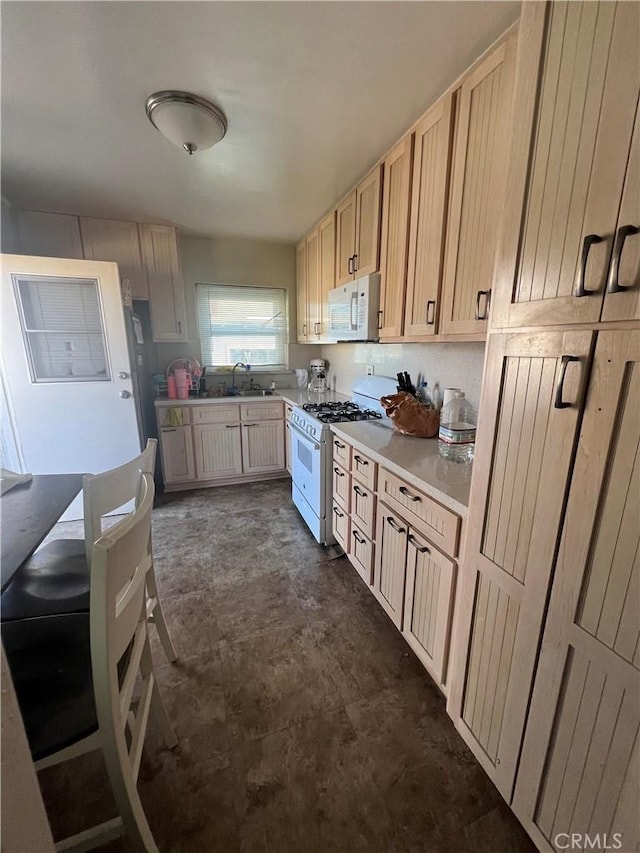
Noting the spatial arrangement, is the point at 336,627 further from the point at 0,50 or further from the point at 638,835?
the point at 0,50

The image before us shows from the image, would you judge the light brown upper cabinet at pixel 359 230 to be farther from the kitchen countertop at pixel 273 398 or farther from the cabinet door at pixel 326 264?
the kitchen countertop at pixel 273 398

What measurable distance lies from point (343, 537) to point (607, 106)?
2055 millimetres

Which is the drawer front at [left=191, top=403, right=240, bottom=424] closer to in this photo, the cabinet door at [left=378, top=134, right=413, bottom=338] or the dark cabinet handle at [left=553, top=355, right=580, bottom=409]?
the cabinet door at [left=378, top=134, right=413, bottom=338]

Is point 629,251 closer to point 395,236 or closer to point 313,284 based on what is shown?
Result: point 395,236

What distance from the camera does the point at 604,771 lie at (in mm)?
742

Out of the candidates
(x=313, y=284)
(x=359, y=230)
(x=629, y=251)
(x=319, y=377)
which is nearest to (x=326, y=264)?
(x=313, y=284)

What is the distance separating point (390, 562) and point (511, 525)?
0.81 metres

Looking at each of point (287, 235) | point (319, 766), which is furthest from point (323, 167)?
point (319, 766)

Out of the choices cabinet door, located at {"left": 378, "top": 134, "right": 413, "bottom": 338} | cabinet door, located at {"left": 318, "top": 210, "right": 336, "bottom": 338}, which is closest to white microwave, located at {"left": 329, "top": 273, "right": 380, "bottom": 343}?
cabinet door, located at {"left": 378, "top": 134, "right": 413, "bottom": 338}

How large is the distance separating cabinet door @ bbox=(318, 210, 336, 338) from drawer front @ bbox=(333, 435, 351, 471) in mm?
1136

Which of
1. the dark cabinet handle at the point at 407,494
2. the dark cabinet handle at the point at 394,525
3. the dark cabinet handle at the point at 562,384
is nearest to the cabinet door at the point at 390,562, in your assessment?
the dark cabinet handle at the point at 394,525

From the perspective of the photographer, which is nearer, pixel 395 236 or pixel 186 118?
pixel 186 118

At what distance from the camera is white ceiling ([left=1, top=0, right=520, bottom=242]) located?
3.62 ft

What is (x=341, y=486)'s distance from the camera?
2.12 m
